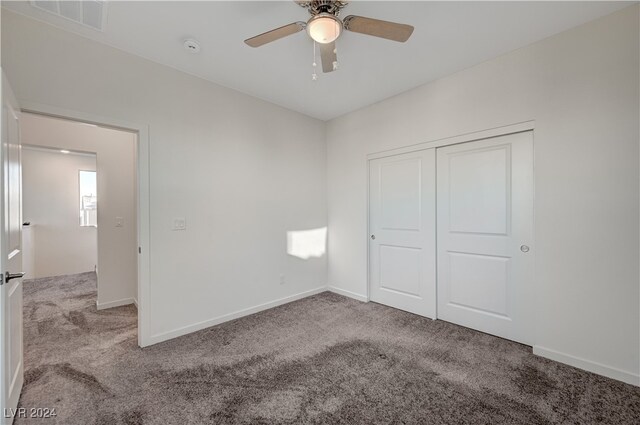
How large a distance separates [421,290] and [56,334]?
3905 mm

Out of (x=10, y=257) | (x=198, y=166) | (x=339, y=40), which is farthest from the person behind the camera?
(x=198, y=166)

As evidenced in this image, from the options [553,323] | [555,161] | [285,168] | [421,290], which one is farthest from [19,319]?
[555,161]

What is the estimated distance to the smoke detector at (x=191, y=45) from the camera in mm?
2297

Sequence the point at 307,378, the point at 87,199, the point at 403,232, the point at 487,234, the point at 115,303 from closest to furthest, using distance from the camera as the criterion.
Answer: the point at 307,378 → the point at 487,234 → the point at 403,232 → the point at 115,303 → the point at 87,199

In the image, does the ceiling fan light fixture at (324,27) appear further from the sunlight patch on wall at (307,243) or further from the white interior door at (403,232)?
the sunlight patch on wall at (307,243)

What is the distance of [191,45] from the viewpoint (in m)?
2.35

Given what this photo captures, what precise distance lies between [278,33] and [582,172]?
8.22ft

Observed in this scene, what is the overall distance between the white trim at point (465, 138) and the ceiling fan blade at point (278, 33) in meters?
1.97

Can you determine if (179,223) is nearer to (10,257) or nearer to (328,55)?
(10,257)

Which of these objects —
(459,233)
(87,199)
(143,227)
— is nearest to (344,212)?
(459,233)

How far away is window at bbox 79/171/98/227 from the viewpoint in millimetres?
5734

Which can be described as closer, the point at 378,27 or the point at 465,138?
the point at 378,27

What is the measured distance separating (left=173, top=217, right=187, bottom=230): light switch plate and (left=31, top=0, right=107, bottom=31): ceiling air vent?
1674mm

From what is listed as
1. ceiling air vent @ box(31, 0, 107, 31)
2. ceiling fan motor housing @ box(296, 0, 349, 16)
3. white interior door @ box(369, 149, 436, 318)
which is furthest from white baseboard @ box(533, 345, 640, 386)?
ceiling air vent @ box(31, 0, 107, 31)
